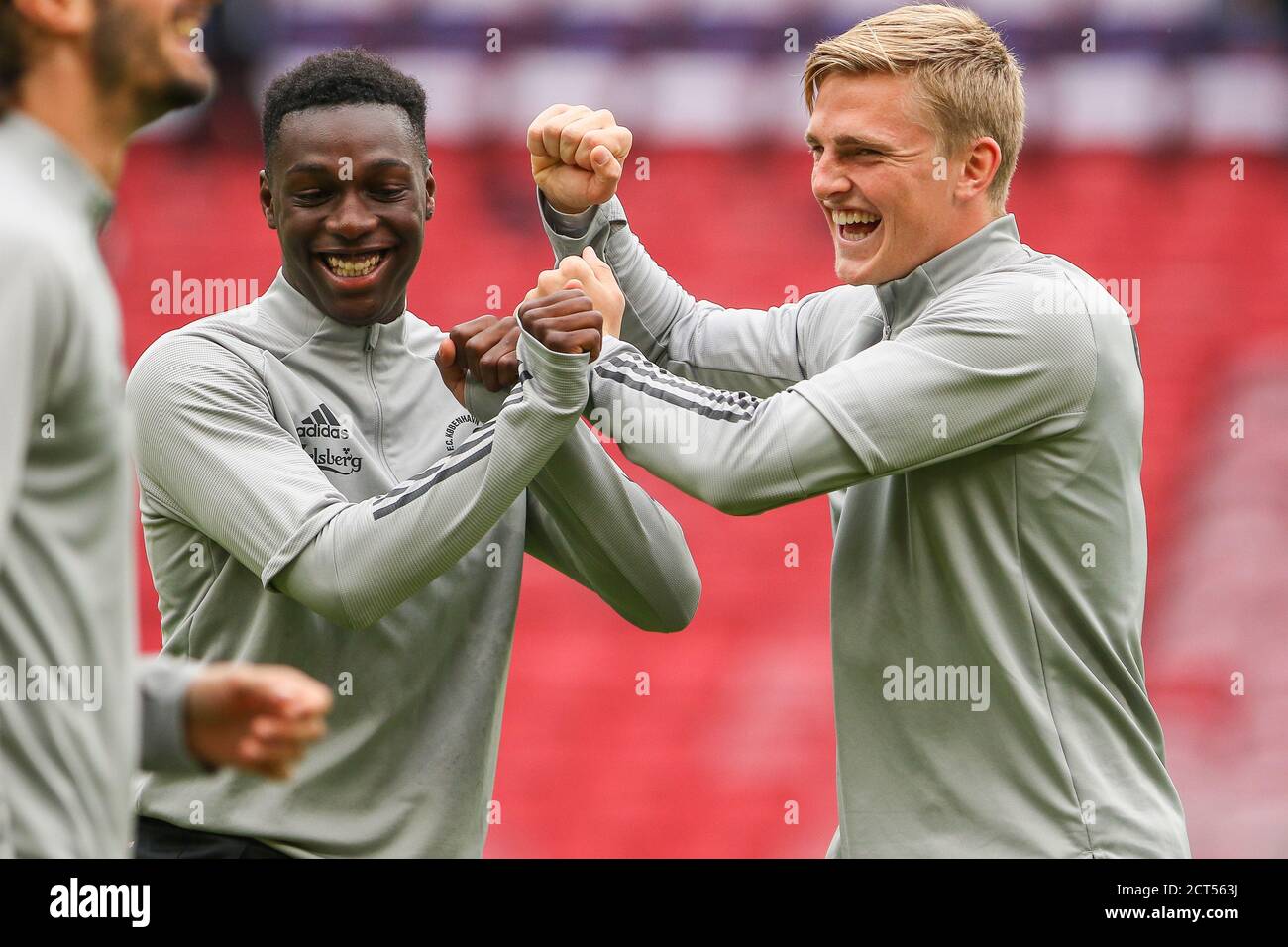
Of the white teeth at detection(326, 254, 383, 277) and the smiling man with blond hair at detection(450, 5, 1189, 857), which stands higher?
the white teeth at detection(326, 254, 383, 277)

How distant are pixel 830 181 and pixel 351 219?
0.71 m

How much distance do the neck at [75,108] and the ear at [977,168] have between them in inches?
50.9

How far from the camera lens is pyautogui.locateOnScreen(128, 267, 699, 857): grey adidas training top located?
7.26 feet

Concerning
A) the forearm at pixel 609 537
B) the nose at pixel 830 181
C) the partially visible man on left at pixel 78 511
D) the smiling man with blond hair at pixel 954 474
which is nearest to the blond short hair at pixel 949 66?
the smiling man with blond hair at pixel 954 474

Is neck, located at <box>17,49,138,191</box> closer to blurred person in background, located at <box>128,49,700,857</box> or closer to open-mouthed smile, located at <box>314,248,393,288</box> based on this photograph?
blurred person in background, located at <box>128,49,700,857</box>

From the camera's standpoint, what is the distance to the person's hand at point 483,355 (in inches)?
94.3

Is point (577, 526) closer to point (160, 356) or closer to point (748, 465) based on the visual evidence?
point (748, 465)

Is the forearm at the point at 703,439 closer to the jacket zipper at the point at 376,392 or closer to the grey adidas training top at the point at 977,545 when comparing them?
the grey adidas training top at the point at 977,545

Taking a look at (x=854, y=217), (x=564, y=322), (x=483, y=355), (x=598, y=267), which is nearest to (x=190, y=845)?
(x=483, y=355)

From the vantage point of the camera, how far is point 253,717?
154 cm

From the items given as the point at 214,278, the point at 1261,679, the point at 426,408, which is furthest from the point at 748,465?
the point at 214,278

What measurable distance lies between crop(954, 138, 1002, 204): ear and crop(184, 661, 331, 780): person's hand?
1.35 m

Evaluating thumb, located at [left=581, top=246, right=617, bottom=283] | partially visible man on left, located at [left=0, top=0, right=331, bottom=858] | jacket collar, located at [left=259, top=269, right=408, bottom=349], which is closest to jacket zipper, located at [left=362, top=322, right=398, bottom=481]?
jacket collar, located at [left=259, top=269, right=408, bottom=349]
